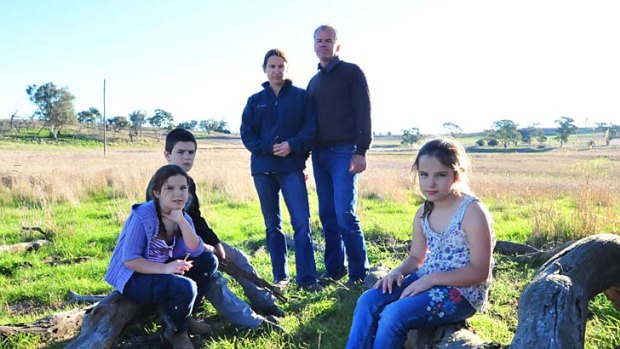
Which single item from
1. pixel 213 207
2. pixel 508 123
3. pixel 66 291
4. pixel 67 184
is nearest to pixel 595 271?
pixel 66 291

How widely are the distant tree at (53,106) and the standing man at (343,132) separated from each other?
72128 mm

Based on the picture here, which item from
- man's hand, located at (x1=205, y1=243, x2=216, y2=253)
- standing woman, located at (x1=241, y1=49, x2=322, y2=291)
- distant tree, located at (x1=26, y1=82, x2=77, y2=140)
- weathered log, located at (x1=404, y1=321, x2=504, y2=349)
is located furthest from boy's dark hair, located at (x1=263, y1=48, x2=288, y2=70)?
distant tree, located at (x1=26, y1=82, x2=77, y2=140)

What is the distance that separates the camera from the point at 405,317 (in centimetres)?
272

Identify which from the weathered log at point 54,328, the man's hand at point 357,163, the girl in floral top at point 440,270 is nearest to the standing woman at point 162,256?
the weathered log at point 54,328

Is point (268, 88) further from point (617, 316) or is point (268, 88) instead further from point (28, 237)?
point (28, 237)

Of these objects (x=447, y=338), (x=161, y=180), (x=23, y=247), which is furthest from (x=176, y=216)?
(x=23, y=247)

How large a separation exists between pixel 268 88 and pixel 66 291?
2.91 metres

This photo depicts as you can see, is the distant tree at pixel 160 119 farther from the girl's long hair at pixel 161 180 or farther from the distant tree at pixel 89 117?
the girl's long hair at pixel 161 180

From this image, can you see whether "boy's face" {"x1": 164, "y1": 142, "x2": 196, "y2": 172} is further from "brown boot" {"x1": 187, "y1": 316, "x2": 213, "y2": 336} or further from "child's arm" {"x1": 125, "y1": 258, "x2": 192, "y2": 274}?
"brown boot" {"x1": 187, "y1": 316, "x2": 213, "y2": 336}

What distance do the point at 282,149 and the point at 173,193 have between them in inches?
59.0

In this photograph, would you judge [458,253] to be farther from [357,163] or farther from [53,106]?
[53,106]

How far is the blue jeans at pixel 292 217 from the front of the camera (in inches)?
191

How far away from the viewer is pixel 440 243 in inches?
116

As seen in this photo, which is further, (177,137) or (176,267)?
(177,137)
